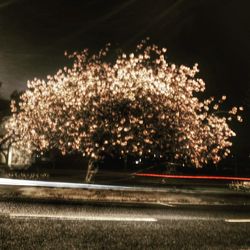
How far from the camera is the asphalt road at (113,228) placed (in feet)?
23.9

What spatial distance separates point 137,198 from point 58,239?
8.82 meters

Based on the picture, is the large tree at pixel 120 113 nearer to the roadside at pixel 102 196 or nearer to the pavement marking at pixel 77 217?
the roadside at pixel 102 196

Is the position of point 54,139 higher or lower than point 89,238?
higher

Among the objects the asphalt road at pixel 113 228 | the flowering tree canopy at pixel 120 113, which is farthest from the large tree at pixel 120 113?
the asphalt road at pixel 113 228

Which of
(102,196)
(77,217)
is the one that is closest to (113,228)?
(77,217)

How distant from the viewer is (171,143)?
2128 cm

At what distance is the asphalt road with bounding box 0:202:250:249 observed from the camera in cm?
727

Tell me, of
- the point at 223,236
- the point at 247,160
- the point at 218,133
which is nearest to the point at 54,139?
the point at 218,133

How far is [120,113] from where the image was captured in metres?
19.6

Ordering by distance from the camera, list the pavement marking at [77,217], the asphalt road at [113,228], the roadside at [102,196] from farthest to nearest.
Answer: the roadside at [102,196], the pavement marking at [77,217], the asphalt road at [113,228]

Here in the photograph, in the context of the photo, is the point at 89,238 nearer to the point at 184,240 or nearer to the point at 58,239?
the point at 58,239

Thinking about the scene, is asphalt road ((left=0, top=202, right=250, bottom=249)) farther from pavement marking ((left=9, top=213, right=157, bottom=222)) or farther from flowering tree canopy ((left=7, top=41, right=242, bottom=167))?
flowering tree canopy ((left=7, top=41, right=242, bottom=167))

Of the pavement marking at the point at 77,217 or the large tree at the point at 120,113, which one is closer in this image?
the pavement marking at the point at 77,217

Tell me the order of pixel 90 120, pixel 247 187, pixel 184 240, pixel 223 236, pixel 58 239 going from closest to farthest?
pixel 58 239, pixel 184 240, pixel 223 236, pixel 90 120, pixel 247 187
